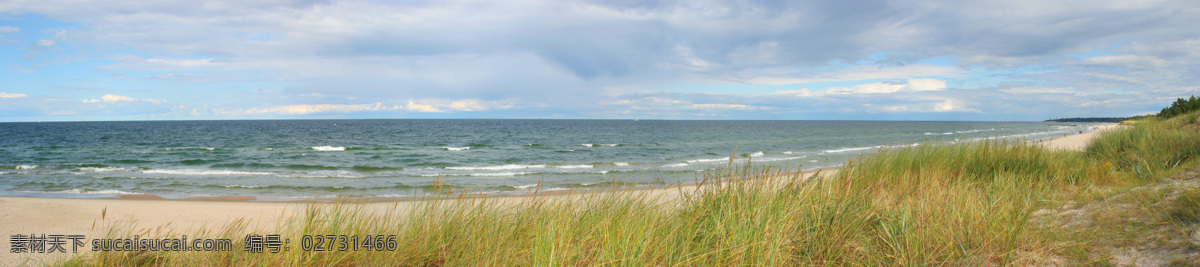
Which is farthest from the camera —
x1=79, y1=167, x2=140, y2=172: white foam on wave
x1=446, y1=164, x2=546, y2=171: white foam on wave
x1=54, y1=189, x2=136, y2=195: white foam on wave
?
x1=446, y1=164, x2=546, y2=171: white foam on wave

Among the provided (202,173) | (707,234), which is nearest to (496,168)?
(202,173)

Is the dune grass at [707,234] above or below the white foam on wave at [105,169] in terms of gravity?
above

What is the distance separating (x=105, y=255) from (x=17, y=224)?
8.19 metres

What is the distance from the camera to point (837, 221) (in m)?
4.05

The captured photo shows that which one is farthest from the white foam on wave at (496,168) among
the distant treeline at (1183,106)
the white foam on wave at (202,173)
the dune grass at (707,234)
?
the distant treeline at (1183,106)

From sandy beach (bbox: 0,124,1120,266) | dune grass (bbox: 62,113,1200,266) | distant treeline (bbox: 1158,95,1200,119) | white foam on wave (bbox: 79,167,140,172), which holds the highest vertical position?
distant treeline (bbox: 1158,95,1200,119)

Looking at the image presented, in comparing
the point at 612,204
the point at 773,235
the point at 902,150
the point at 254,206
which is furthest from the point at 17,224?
the point at 902,150

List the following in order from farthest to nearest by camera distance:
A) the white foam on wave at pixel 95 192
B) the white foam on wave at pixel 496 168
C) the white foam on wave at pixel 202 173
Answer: the white foam on wave at pixel 496 168 < the white foam on wave at pixel 202 173 < the white foam on wave at pixel 95 192

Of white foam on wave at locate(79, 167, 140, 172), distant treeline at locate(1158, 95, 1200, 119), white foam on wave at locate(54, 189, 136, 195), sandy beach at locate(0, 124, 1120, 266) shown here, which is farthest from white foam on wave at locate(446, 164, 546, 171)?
distant treeline at locate(1158, 95, 1200, 119)

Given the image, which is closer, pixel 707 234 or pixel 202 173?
pixel 707 234

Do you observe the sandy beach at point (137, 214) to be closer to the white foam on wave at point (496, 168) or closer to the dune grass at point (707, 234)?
the dune grass at point (707, 234)

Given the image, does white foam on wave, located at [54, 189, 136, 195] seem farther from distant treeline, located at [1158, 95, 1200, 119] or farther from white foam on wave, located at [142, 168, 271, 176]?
distant treeline, located at [1158, 95, 1200, 119]

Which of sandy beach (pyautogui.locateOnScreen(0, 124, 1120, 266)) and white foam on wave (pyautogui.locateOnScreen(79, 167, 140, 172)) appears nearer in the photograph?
sandy beach (pyautogui.locateOnScreen(0, 124, 1120, 266))

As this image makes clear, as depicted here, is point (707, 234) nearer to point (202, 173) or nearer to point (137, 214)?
point (137, 214)
